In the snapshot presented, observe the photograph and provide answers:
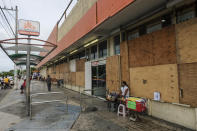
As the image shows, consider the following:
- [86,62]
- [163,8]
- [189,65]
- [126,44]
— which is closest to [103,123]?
[189,65]

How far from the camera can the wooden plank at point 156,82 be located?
16.8ft

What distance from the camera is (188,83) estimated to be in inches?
182

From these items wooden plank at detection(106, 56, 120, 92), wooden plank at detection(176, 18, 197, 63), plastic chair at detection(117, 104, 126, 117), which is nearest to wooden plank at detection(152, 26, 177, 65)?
wooden plank at detection(176, 18, 197, 63)

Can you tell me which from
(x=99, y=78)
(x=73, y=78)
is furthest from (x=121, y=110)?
(x=73, y=78)

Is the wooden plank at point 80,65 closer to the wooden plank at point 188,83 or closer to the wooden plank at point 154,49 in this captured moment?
the wooden plank at point 154,49

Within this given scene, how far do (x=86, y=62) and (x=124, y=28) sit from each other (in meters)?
5.79

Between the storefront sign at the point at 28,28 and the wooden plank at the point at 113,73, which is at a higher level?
the storefront sign at the point at 28,28

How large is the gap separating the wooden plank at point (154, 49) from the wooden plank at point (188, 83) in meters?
0.49

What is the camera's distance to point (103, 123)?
5223 mm

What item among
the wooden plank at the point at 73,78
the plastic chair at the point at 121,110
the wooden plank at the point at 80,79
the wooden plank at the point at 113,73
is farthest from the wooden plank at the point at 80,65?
the plastic chair at the point at 121,110

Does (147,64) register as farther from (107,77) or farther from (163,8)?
(107,77)

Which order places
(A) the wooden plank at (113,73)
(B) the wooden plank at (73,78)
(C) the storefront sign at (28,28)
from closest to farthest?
(C) the storefront sign at (28,28) < (A) the wooden plank at (113,73) < (B) the wooden plank at (73,78)

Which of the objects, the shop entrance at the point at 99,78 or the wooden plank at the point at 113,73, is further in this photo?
the shop entrance at the point at 99,78

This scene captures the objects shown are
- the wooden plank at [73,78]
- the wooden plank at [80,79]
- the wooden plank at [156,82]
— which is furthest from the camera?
the wooden plank at [73,78]
